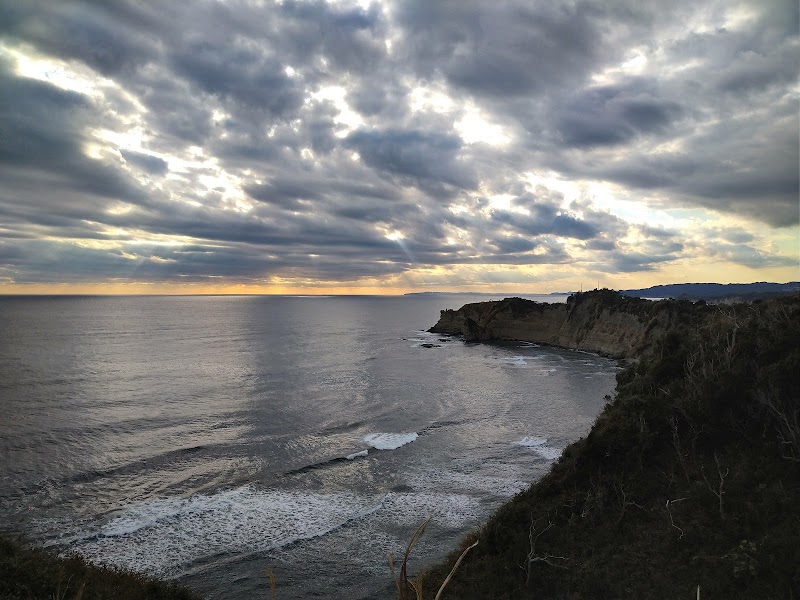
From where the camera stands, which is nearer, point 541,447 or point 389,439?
point 541,447

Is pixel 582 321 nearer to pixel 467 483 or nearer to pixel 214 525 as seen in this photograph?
pixel 467 483

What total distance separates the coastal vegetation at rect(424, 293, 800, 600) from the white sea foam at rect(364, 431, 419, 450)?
50.7 feet

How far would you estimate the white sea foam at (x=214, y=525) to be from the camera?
61.0ft

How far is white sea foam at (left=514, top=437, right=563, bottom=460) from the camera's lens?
97.5ft

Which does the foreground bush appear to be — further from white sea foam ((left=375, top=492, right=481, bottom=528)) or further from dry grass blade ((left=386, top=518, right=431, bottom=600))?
dry grass blade ((left=386, top=518, right=431, bottom=600))

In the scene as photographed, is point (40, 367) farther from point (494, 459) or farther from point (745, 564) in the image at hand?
point (745, 564)

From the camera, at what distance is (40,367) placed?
5875 cm

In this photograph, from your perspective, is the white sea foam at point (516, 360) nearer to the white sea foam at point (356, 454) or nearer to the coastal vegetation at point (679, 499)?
the white sea foam at point (356, 454)

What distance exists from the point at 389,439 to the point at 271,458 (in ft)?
27.6

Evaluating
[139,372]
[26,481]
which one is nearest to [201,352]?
[139,372]

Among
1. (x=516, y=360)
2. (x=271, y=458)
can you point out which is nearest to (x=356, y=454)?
(x=271, y=458)

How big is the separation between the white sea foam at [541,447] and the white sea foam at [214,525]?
1145 centimetres

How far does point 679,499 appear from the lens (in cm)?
1476

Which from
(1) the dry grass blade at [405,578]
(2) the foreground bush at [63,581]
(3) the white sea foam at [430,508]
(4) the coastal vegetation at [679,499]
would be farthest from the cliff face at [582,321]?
(1) the dry grass blade at [405,578]
